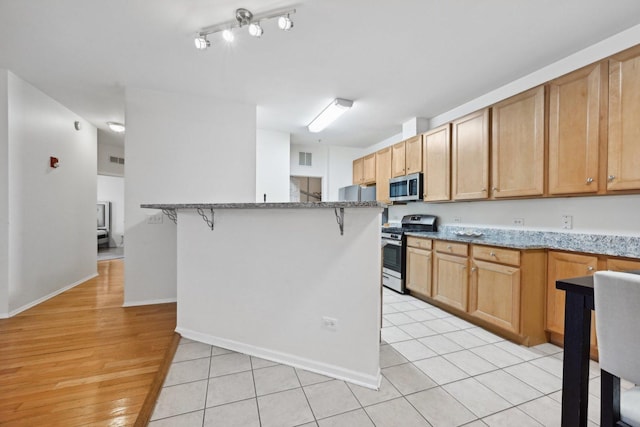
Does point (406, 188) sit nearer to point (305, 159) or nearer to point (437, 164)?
point (437, 164)

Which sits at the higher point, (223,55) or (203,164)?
(223,55)

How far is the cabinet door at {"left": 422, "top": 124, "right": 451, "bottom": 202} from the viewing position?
11.3ft

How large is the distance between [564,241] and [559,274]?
42 cm

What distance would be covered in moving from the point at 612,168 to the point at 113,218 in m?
9.63

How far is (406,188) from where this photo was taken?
409cm

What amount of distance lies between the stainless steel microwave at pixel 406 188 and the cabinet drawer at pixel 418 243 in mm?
641

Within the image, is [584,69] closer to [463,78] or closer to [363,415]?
[463,78]

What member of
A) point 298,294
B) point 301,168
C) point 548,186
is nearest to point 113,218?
point 301,168

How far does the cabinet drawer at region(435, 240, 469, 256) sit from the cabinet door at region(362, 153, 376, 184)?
2105mm

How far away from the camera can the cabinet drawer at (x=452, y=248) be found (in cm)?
285

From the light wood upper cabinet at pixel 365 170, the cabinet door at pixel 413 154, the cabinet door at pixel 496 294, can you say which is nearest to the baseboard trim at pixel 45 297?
the cabinet door at pixel 496 294

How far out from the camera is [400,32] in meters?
2.12

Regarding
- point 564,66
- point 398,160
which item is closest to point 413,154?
point 398,160

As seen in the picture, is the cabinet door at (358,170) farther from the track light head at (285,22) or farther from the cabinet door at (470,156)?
the track light head at (285,22)
